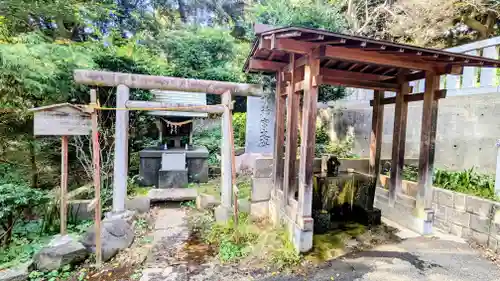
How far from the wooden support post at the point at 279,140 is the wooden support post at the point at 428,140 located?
9.34 ft

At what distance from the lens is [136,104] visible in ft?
17.3

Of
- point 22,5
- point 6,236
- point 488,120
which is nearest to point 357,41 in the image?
point 488,120

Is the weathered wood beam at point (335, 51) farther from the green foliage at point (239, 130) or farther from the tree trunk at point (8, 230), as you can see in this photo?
the green foliage at point (239, 130)

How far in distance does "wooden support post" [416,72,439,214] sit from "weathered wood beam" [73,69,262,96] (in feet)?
12.2

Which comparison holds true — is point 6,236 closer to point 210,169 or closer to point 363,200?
point 210,169

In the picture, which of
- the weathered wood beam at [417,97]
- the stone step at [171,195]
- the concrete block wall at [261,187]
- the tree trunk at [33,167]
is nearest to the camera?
the weathered wood beam at [417,97]

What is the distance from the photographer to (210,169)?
989cm

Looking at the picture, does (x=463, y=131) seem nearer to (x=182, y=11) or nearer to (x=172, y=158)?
(x=172, y=158)

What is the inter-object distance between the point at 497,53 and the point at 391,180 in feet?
11.7

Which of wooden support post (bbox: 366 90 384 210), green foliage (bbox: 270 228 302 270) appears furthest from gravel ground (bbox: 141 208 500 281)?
wooden support post (bbox: 366 90 384 210)

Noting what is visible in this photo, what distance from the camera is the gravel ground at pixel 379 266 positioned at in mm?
3592

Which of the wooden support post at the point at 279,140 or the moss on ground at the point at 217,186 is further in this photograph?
the moss on ground at the point at 217,186

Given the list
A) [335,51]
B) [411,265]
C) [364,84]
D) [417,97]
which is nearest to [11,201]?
[335,51]

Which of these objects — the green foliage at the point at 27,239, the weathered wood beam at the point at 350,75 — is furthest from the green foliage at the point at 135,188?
the weathered wood beam at the point at 350,75
